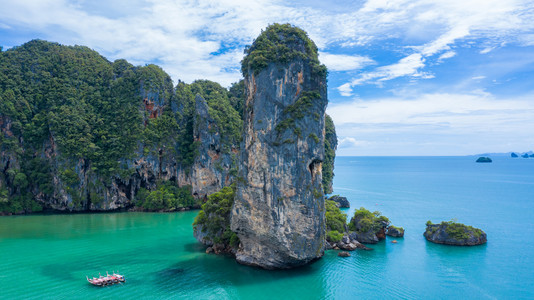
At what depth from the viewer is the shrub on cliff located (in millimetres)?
29172

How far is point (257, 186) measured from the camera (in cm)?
2502

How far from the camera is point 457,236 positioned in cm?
3244

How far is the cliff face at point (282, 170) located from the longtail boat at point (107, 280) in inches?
347

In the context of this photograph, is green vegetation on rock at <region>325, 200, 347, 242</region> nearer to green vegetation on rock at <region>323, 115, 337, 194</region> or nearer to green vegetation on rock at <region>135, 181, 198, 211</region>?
green vegetation on rock at <region>135, 181, 198, 211</region>

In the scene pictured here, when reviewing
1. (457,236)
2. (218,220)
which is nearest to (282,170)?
(218,220)

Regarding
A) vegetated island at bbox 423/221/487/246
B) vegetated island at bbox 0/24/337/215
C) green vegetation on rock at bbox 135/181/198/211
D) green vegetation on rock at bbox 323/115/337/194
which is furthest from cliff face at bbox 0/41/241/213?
vegetated island at bbox 423/221/487/246

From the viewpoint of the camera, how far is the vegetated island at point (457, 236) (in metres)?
32.3

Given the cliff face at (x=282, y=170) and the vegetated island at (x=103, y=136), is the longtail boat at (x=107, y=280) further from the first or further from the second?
the vegetated island at (x=103, y=136)

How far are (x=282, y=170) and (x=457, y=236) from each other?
20495mm

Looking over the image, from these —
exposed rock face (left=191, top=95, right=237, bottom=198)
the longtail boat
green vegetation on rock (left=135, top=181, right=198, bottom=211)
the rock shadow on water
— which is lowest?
the rock shadow on water

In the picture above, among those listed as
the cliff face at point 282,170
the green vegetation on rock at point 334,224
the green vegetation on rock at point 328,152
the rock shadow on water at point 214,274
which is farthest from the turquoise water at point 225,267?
the green vegetation on rock at point 328,152

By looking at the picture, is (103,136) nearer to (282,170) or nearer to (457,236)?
(282,170)

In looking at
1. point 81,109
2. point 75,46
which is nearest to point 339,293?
point 81,109

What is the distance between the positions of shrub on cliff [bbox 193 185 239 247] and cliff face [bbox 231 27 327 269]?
131 inches
